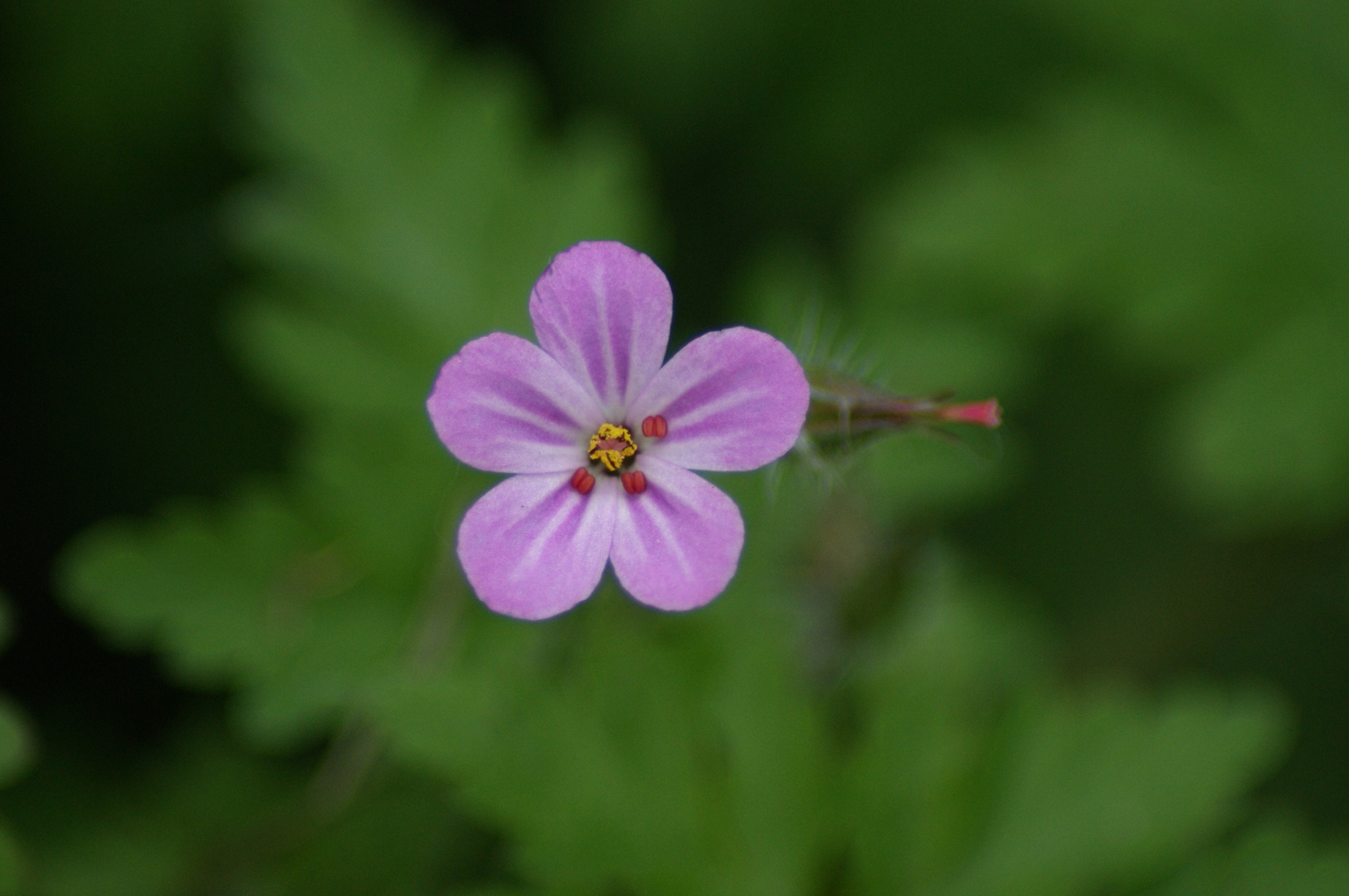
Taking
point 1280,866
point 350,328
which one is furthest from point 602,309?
point 1280,866

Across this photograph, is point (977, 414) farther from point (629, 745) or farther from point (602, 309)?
point (629, 745)

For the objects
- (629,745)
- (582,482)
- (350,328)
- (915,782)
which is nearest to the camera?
(582,482)

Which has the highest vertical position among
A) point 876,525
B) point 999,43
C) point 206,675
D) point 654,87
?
point 999,43

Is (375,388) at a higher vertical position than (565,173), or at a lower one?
lower

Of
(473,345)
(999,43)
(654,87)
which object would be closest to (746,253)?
(654,87)

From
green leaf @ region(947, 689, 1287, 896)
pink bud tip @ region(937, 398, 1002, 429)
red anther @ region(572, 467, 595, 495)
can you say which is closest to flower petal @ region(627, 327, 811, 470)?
red anther @ region(572, 467, 595, 495)

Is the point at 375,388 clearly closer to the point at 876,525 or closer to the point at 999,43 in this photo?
the point at 876,525

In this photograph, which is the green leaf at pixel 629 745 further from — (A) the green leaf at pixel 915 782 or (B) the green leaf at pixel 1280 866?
(B) the green leaf at pixel 1280 866

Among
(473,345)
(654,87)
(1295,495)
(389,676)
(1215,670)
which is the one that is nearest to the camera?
(473,345)
